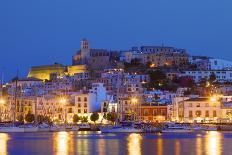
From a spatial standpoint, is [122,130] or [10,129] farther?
[10,129]

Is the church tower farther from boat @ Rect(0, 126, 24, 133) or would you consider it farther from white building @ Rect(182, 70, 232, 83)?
boat @ Rect(0, 126, 24, 133)

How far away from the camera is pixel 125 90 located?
8962 centimetres

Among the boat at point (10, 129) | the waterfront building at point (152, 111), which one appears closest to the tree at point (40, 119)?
the boat at point (10, 129)

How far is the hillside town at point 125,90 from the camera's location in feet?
255

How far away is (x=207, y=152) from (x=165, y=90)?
5839 cm

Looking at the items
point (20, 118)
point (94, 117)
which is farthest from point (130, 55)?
point (94, 117)

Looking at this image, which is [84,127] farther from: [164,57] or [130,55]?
[164,57]

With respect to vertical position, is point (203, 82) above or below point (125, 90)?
above

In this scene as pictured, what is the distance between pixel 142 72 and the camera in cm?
10938

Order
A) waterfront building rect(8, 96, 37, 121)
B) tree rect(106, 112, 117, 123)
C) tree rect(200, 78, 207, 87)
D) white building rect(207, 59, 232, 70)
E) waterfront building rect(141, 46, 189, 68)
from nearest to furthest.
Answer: tree rect(106, 112, 117, 123) < waterfront building rect(8, 96, 37, 121) < tree rect(200, 78, 207, 87) < white building rect(207, 59, 232, 70) < waterfront building rect(141, 46, 189, 68)

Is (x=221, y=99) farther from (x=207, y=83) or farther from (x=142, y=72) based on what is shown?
(x=142, y=72)

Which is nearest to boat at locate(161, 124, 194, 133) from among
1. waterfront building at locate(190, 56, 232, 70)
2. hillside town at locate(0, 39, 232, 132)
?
hillside town at locate(0, 39, 232, 132)

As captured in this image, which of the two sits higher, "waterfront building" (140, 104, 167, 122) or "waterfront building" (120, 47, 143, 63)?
"waterfront building" (120, 47, 143, 63)

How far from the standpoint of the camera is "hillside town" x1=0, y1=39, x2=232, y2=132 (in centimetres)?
7781
